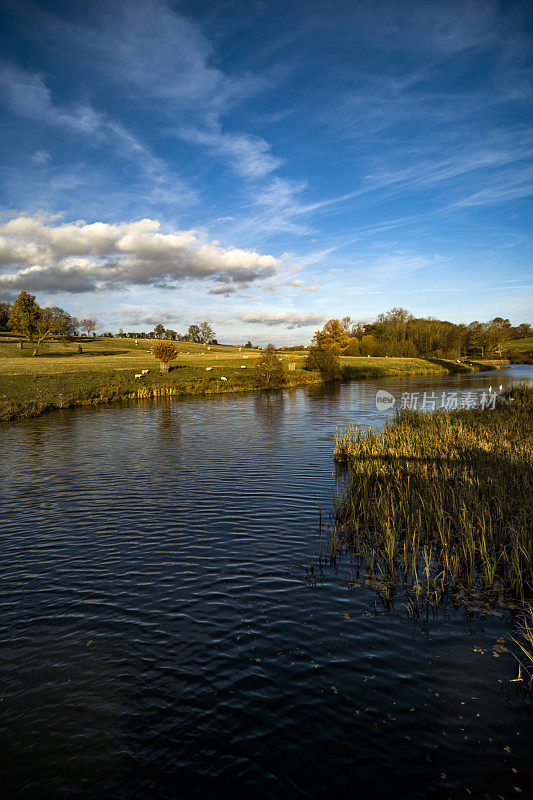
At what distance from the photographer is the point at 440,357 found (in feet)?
468

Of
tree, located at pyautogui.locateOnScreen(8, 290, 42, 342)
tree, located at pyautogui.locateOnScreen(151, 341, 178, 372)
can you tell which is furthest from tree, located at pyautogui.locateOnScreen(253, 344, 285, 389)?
tree, located at pyautogui.locateOnScreen(8, 290, 42, 342)

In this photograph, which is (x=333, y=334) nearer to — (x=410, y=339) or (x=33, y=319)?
(x=410, y=339)

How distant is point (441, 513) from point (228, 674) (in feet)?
22.2

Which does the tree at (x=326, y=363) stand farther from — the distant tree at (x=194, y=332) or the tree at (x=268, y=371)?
the distant tree at (x=194, y=332)

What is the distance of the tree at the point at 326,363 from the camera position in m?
79.4

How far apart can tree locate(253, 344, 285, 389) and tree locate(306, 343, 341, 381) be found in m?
17.6

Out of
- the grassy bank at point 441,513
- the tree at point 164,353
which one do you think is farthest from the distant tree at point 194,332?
the grassy bank at point 441,513

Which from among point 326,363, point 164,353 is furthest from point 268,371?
point 326,363

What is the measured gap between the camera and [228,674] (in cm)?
737

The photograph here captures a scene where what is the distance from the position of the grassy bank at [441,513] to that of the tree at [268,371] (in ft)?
135

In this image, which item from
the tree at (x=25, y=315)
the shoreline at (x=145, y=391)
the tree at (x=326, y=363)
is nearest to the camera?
the shoreline at (x=145, y=391)

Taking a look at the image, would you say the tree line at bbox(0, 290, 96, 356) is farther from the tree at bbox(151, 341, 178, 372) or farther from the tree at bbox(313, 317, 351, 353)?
the tree at bbox(313, 317, 351, 353)

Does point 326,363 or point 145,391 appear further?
point 326,363

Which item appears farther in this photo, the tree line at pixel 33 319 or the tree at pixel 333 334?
the tree at pixel 333 334
